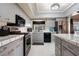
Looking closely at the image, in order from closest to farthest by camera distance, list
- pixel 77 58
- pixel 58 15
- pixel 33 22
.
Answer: pixel 77 58
pixel 58 15
pixel 33 22

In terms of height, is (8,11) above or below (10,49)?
above

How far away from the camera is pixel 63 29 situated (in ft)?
25.1

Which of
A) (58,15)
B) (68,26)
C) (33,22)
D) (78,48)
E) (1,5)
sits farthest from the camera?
(33,22)

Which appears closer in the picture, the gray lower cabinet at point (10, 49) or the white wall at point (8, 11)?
the gray lower cabinet at point (10, 49)

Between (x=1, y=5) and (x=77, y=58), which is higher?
(x=1, y=5)

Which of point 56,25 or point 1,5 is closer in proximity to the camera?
point 1,5

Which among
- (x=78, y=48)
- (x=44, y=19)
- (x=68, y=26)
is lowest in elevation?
(x=78, y=48)

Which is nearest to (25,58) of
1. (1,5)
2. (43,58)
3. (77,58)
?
(43,58)

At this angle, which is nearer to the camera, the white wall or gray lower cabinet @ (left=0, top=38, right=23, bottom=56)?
gray lower cabinet @ (left=0, top=38, right=23, bottom=56)

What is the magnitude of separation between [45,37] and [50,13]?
1829 mm

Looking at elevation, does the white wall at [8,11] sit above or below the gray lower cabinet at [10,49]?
above

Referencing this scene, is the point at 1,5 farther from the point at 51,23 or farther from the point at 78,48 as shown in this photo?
the point at 51,23

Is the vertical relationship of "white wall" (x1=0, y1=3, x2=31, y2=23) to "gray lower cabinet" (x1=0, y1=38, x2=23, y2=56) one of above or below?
above

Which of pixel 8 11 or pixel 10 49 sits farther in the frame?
pixel 8 11
